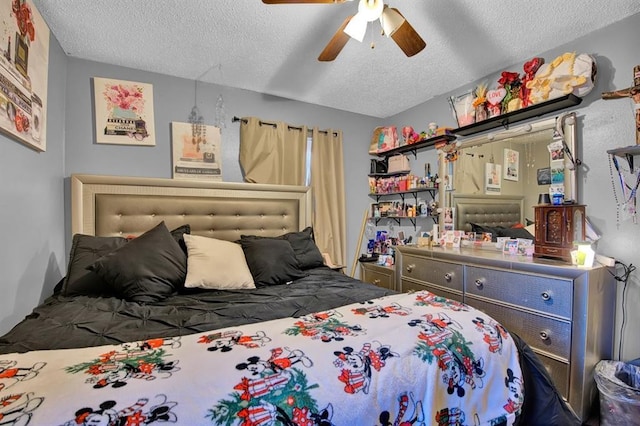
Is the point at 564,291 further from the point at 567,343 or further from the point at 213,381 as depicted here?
the point at 213,381

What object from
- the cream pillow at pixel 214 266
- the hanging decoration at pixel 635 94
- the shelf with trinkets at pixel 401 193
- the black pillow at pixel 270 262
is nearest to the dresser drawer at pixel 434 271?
the shelf with trinkets at pixel 401 193

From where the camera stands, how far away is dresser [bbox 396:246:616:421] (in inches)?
62.5

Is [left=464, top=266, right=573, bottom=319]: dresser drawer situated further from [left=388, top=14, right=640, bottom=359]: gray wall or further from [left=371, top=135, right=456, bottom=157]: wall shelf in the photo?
[left=371, top=135, right=456, bottom=157]: wall shelf

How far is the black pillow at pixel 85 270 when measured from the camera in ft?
5.45

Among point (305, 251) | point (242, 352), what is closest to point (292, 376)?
point (242, 352)

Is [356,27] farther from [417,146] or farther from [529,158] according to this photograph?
[417,146]

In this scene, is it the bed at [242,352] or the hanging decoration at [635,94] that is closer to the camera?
the bed at [242,352]

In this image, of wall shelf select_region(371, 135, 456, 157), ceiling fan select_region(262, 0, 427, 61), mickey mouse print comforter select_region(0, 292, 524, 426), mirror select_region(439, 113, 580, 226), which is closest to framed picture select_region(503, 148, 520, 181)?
mirror select_region(439, 113, 580, 226)

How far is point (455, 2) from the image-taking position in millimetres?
1669

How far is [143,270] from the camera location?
1.63 metres

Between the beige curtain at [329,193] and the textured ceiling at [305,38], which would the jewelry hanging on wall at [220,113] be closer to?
the textured ceiling at [305,38]

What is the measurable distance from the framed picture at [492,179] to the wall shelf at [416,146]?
0.46 m

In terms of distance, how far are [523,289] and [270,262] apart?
5.34ft

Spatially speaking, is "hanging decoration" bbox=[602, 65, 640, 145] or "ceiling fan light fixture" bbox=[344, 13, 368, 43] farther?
"hanging decoration" bbox=[602, 65, 640, 145]
